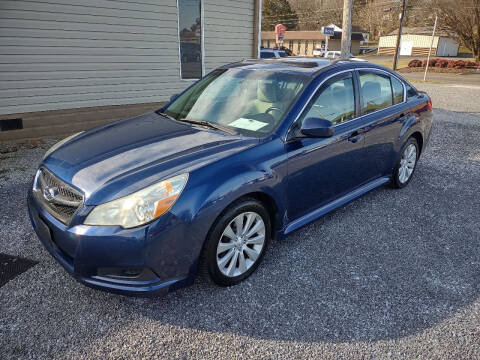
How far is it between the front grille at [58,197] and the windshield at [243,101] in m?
1.33

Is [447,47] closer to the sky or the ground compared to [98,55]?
closer to the ground

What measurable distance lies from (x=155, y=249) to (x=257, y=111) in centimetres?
162

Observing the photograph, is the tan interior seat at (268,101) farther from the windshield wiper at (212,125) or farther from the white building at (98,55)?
the white building at (98,55)

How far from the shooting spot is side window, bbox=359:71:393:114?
156 inches

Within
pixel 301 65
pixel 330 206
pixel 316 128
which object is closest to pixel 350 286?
pixel 330 206

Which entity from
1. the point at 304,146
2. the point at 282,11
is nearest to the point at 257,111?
the point at 304,146

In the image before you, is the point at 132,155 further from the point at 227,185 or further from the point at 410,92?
the point at 410,92

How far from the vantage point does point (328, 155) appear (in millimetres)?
3445

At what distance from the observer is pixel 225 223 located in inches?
105

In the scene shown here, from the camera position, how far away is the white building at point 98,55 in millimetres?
6422

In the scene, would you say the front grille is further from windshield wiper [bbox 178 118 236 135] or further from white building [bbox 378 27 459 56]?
white building [bbox 378 27 459 56]

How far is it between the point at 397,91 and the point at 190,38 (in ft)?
18.0

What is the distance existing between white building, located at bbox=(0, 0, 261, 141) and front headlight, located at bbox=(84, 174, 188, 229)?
5392 millimetres

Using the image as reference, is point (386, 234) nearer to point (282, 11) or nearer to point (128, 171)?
point (128, 171)
